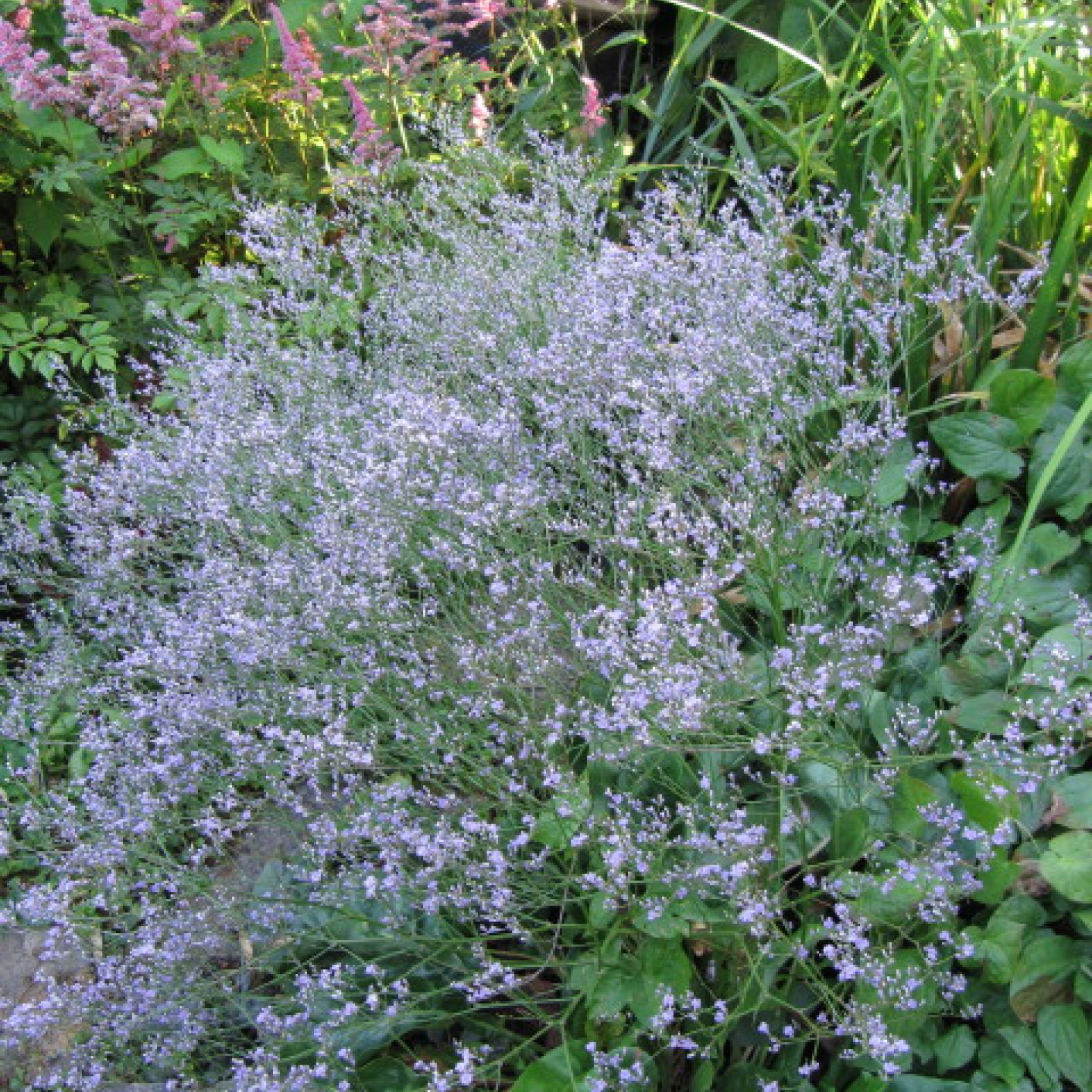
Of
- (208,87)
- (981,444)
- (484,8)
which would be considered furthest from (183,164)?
(981,444)

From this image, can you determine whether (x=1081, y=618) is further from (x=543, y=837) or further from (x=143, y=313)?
(x=143, y=313)

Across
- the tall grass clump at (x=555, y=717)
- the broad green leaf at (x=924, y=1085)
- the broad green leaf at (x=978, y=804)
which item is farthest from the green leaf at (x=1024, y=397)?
the broad green leaf at (x=924, y=1085)

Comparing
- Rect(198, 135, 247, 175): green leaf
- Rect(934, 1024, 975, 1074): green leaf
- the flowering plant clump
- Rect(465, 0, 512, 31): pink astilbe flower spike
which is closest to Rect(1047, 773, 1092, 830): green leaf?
Rect(934, 1024, 975, 1074): green leaf

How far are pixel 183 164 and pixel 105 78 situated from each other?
16.6 inches

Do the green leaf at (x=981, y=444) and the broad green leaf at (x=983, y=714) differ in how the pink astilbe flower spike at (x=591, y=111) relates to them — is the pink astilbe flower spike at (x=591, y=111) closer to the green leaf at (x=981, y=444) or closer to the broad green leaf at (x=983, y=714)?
the green leaf at (x=981, y=444)

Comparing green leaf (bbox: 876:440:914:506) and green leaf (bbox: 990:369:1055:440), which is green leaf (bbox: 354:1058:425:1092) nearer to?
green leaf (bbox: 876:440:914:506)

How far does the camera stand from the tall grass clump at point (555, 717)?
7.26 feet

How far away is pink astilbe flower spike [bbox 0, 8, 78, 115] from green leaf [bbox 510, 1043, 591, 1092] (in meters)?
3.43

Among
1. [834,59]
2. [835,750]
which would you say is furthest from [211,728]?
[834,59]

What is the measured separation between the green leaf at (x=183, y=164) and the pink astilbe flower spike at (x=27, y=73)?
389mm

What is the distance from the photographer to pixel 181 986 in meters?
2.47

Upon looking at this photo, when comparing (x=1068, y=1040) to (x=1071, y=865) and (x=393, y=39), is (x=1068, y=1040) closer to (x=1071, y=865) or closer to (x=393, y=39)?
(x=1071, y=865)

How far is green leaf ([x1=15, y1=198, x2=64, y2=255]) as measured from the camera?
14.6 feet

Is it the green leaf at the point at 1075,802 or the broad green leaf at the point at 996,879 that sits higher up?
the green leaf at the point at 1075,802
